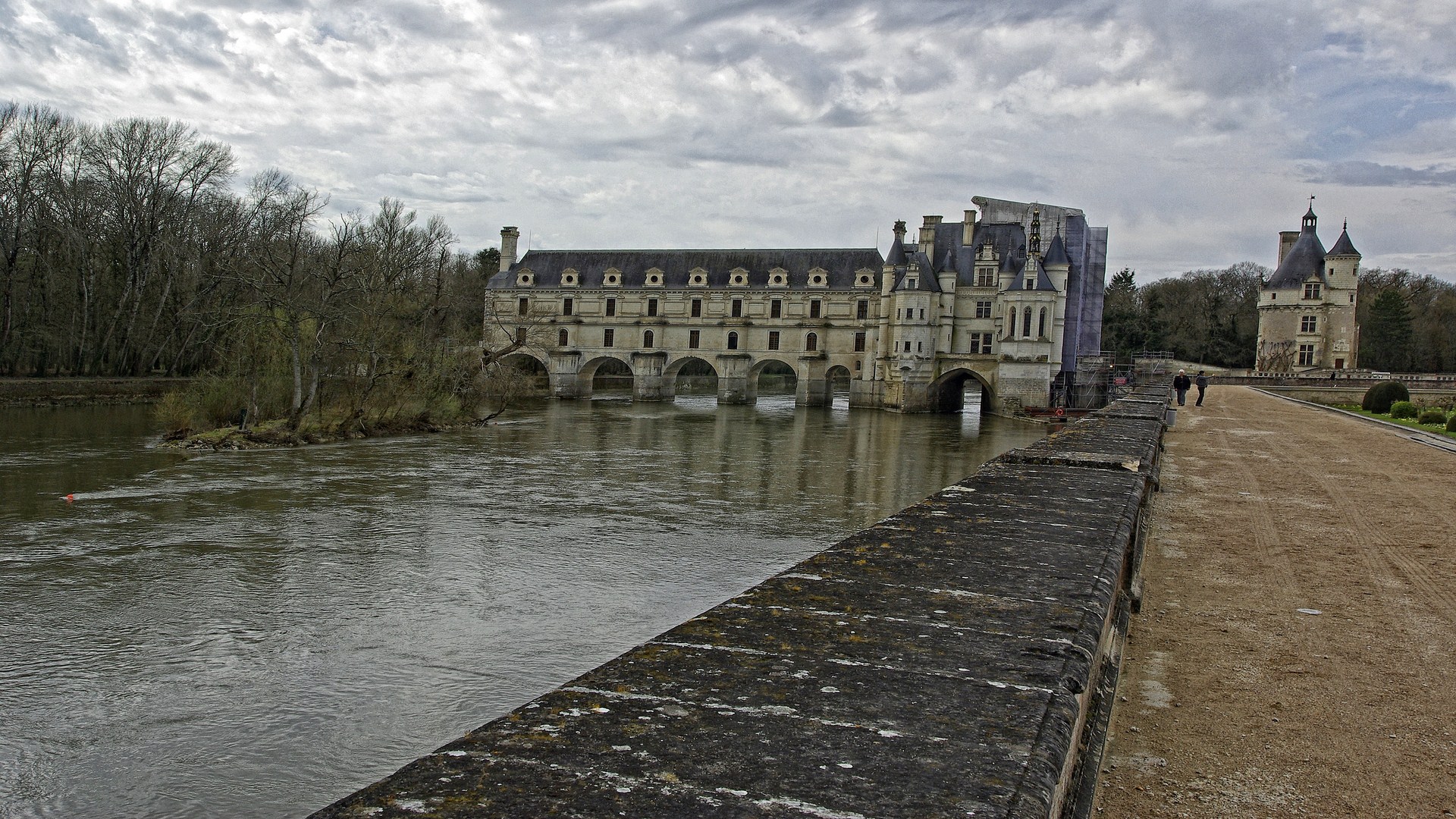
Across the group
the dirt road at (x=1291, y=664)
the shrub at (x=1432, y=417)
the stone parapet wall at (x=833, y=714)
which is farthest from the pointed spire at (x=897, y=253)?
the stone parapet wall at (x=833, y=714)

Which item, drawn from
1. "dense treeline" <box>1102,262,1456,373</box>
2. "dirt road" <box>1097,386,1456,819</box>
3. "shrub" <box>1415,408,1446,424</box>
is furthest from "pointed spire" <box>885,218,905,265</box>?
"dirt road" <box>1097,386,1456,819</box>

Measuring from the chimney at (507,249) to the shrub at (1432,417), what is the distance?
4983 centimetres

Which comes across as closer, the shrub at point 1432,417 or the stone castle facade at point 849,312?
the shrub at point 1432,417

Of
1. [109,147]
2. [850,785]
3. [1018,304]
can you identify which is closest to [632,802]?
[850,785]

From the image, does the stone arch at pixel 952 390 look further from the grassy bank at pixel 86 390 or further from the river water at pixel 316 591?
the grassy bank at pixel 86 390

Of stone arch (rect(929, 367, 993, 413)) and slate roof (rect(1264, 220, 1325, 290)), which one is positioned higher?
slate roof (rect(1264, 220, 1325, 290))

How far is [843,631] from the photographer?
321 centimetres

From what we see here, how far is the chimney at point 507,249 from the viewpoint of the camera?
64.0 m

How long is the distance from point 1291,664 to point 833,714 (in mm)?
4408

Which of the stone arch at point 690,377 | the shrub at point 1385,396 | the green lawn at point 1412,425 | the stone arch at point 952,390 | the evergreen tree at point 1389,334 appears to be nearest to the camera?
the green lawn at point 1412,425

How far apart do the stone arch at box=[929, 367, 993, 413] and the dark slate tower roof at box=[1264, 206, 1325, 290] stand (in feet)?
67.7

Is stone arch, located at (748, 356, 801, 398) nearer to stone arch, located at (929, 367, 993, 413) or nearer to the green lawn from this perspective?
stone arch, located at (929, 367, 993, 413)

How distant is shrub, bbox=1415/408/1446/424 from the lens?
26.8m

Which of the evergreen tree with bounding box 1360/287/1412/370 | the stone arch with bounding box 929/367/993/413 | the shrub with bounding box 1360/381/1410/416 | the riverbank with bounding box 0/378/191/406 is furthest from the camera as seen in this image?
the evergreen tree with bounding box 1360/287/1412/370
